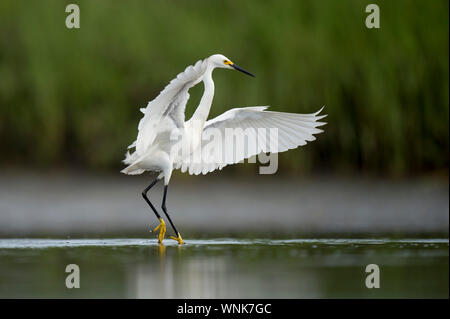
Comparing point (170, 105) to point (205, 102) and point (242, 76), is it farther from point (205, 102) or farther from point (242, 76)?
point (242, 76)

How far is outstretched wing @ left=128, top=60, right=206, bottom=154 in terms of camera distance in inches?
245

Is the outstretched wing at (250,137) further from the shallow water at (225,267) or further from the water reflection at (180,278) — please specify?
the water reflection at (180,278)

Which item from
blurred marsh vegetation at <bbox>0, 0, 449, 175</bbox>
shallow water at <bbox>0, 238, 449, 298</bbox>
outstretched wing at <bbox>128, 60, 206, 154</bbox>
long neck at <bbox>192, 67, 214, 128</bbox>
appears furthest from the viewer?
blurred marsh vegetation at <bbox>0, 0, 449, 175</bbox>

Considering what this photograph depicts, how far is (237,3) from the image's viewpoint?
10688mm

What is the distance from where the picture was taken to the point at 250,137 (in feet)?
25.2

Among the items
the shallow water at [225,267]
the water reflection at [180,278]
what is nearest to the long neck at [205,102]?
the shallow water at [225,267]

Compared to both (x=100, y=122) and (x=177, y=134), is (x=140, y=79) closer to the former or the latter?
(x=100, y=122)

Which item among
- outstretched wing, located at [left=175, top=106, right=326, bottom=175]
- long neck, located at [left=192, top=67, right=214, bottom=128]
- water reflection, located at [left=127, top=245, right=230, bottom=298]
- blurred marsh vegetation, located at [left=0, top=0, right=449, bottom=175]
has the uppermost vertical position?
blurred marsh vegetation, located at [left=0, top=0, right=449, bottom=175]

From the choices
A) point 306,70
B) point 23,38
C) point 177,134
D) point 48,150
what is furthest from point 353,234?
point 23,38

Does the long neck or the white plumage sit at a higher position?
the long neck

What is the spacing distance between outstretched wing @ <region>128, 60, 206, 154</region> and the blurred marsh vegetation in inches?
113

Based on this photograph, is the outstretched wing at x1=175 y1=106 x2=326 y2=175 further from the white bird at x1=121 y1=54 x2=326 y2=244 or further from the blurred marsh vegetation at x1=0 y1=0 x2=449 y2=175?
the blurred marsh vegetation at x1=0 y1=0 x2=449 y2=175

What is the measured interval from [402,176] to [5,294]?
5924 mm

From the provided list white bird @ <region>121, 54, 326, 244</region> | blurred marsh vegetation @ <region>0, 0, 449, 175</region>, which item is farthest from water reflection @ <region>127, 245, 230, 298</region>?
blurred marsh vegetation @ <region>0, 0, 449, 175</region>
